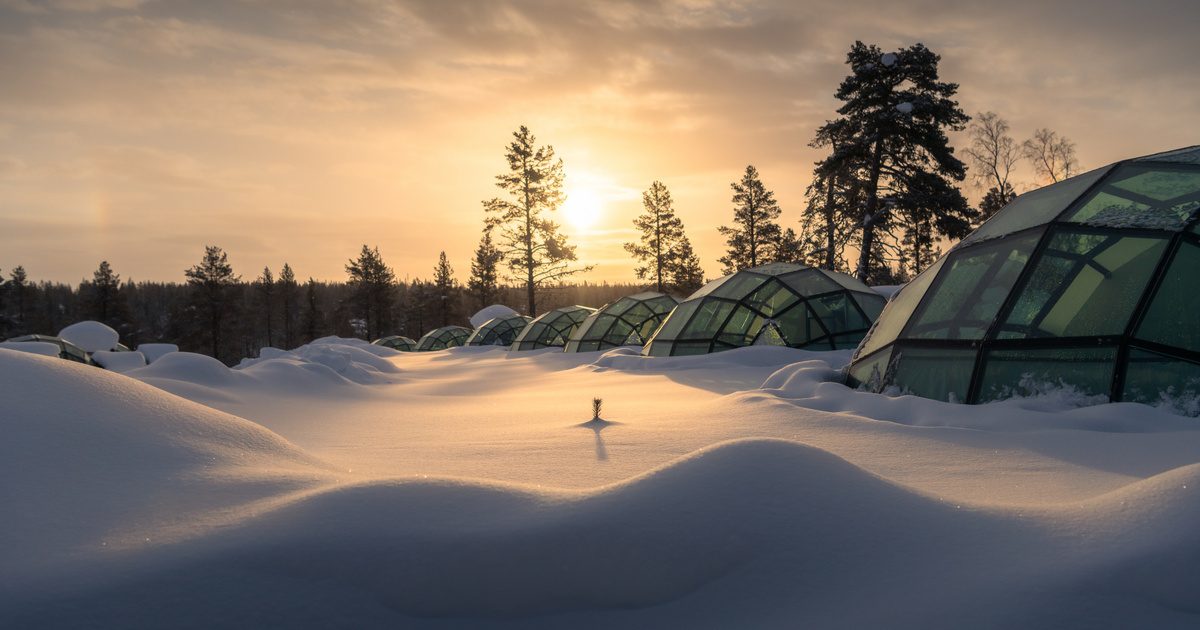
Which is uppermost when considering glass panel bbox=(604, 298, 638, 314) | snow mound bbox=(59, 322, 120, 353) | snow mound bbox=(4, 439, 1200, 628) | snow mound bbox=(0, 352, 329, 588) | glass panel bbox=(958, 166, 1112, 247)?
glass panel bbox=(958, 166, 1112, 247)

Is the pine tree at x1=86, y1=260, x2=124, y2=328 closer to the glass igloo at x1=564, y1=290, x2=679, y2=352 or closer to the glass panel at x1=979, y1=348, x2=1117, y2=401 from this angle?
the glass igloo at x1=564, y1=290, x2=679, y2=352

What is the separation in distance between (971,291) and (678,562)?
16.8 feet

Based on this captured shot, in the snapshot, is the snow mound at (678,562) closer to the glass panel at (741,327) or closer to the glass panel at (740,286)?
the glass panel at (741,327)

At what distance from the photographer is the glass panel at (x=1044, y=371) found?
412cm

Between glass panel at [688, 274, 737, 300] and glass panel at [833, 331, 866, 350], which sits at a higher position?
glass panel at [688, 274, 737, 300]

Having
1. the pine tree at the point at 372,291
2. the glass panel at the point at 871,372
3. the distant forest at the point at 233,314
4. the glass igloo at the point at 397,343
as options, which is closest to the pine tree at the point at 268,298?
the distant forest at the point at 233,314

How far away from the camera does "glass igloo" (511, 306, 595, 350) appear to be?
84.8ft

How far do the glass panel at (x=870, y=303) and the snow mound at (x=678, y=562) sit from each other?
10513 millimetres

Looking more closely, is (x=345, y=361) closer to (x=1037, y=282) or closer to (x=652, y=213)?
(x=1037, y=282)

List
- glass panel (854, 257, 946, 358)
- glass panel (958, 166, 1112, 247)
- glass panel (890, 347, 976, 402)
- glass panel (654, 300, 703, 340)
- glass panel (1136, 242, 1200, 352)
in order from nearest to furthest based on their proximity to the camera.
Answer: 1. glass panel (1136, 242, 1200, 352)
2. glass panel (890, 347, 976, 402)
3. glass panel (958, 166, 1112, 247)
4. glass panel (854, 257, 946, 358)
5. glass panel (654, 300, 703, 340)

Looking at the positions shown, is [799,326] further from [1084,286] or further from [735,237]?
[735,237]

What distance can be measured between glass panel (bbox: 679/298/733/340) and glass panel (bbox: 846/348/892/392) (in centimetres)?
561

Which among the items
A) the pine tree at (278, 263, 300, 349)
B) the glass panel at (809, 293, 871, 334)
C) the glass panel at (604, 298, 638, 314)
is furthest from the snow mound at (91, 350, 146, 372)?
the pine tree at (278, 263, 300, 349)

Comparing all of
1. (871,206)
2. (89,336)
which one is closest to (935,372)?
→ (89,336)
